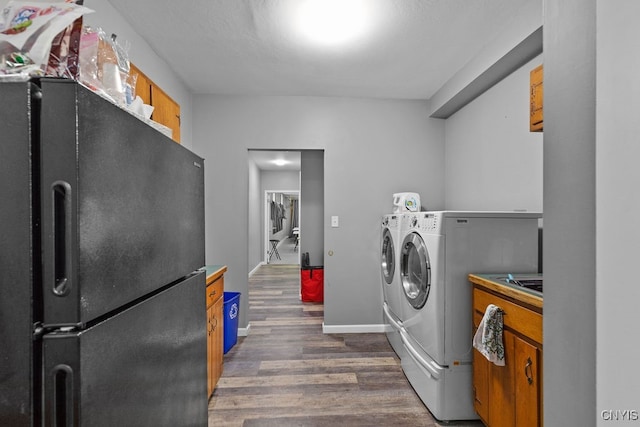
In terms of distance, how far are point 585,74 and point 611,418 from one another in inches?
30.6

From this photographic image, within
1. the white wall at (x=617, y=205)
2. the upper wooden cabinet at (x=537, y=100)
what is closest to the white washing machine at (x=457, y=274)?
the upper wooden cabinet at (x=537, y=100)

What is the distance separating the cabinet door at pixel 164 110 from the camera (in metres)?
1.95

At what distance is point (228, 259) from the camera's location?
3.19 m

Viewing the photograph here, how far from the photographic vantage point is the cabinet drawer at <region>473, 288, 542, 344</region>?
4.27 feet

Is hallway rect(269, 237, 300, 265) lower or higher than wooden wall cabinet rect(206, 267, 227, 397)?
lower

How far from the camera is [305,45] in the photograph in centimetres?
223

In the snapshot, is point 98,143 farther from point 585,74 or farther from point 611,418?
point 611,418

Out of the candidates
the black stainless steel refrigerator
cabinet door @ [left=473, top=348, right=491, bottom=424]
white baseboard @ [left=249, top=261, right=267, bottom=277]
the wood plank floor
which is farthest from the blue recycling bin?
white baseboard @ [left=249, top=261, right=267, bottom=277]

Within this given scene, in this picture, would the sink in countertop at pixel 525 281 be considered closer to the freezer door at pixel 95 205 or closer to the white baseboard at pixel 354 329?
the freezer door at pixel 95 205

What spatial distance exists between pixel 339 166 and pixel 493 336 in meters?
2.18

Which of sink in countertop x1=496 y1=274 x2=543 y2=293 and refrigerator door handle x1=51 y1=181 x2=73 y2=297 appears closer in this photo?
refrigerator door handle x1=51 y1=181 x2=73 y2=297

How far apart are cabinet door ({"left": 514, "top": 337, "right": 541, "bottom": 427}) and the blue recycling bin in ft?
7.02

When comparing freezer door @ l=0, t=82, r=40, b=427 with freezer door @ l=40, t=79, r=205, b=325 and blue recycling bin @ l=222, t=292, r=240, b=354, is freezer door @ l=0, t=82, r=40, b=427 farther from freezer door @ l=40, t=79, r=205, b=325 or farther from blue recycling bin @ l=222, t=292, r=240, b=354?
blue recycling bin @ l=222, t=292, r=240, b=354

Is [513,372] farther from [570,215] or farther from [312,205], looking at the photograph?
[312,205]
